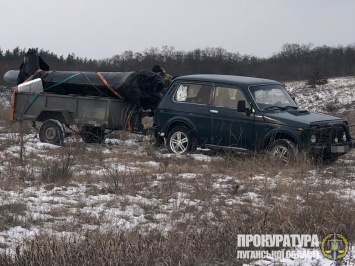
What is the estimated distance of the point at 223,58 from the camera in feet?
296

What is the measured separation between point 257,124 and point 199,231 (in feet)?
18.4

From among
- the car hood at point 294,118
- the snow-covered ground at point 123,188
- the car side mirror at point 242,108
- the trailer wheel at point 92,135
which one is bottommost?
the snow-covered ground at point 123,188

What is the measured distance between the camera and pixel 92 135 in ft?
46.9

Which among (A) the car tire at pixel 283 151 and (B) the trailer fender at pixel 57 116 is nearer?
(A) the car tire at pixel 283 151

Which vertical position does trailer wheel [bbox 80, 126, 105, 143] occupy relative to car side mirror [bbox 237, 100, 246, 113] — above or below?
below

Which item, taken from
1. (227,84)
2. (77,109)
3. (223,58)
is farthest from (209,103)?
(223,58)

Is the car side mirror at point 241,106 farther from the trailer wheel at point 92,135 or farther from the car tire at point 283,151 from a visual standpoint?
the trailer wheel at point 92,135

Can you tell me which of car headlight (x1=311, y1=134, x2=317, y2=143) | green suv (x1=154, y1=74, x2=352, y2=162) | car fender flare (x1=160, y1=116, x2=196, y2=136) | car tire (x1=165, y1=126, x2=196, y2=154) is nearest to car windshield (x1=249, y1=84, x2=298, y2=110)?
green suv (x1=154, y1=74, x2=352, y2=162)

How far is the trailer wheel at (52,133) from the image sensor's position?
13500 millimetres

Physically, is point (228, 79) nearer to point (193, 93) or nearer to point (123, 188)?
point (193, 93)

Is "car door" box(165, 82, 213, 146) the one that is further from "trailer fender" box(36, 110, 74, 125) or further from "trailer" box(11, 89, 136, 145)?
"trailer fender" box(36, 110, 74, 125)

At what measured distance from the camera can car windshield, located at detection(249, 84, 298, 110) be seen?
464 inches

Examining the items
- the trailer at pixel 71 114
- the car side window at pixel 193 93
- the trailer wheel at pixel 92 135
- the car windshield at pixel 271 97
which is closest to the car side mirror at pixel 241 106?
the car windshield at pixel 271 97

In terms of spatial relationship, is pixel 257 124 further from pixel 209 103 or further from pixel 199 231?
pixel 199 231
